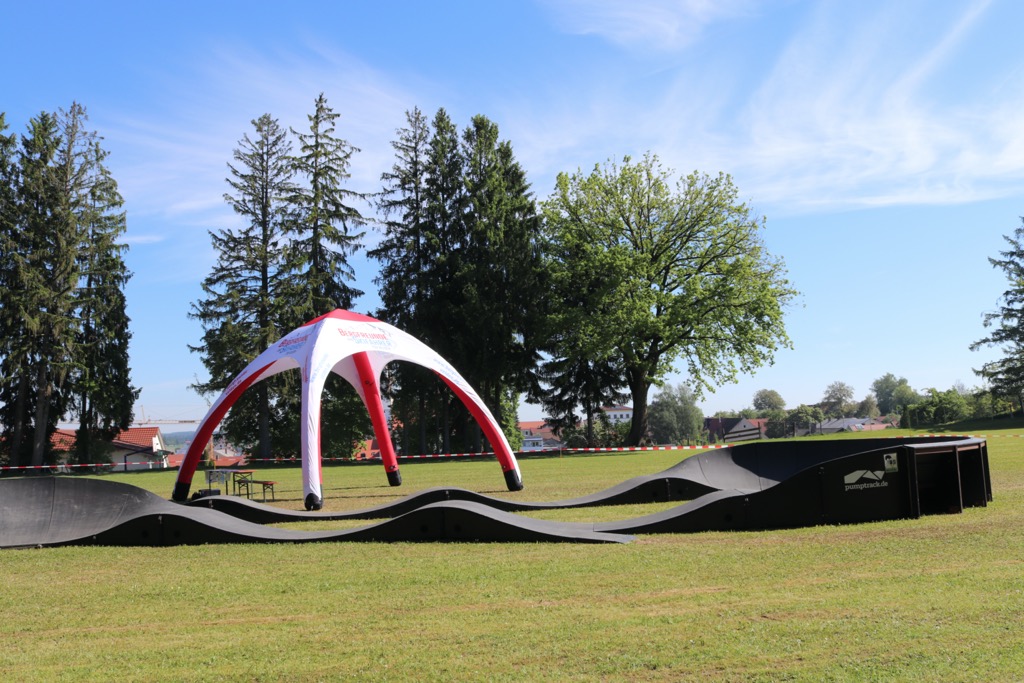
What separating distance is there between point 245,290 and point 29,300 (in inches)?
377

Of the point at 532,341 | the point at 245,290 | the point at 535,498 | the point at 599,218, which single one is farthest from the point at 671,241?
the point at 535,498

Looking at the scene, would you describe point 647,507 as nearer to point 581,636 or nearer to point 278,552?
point 278,552

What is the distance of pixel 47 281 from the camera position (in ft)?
121

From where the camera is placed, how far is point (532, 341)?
140ft

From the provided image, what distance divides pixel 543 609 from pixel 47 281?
37.1 meters

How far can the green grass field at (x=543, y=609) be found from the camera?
503 cm

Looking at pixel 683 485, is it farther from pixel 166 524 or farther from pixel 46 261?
pixel 46 261

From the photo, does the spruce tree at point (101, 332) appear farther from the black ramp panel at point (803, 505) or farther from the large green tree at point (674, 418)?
the large green tree at point (674, 418)

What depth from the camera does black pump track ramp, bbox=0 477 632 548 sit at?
10.0 metres

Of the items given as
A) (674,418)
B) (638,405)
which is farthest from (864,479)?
(674,418)

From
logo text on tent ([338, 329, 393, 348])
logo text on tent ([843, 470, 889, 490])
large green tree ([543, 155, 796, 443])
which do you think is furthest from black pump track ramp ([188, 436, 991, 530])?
large green tree ([543, 155, 796, 443])

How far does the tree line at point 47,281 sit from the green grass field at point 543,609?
29.8 m

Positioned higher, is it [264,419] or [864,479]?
[264,419]

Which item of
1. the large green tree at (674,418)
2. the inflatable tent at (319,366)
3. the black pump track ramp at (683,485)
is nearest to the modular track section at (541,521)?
the black pump track ramp at (683,485)
